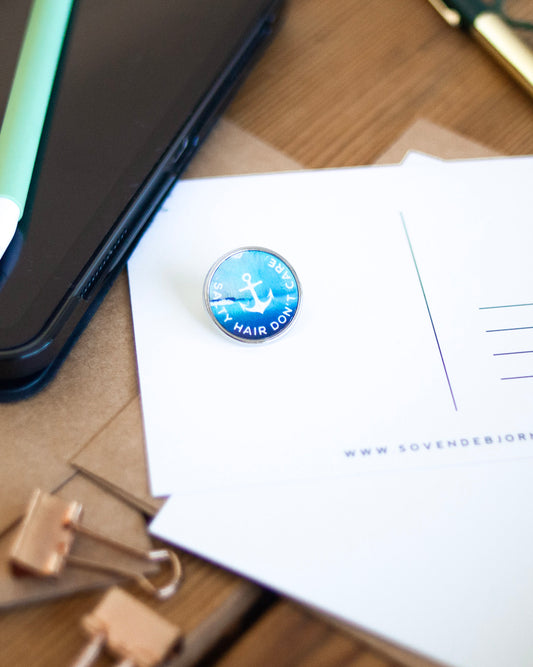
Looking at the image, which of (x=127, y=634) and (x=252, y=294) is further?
(x=252, y=294)

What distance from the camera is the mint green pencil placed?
0.45 m

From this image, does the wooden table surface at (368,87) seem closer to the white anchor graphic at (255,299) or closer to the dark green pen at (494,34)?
the dark green pen at (494,34)

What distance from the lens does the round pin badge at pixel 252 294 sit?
47 centimetres

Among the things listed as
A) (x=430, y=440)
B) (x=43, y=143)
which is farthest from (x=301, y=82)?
(x=430, y=440)

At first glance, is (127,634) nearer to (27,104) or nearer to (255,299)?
(255,299)

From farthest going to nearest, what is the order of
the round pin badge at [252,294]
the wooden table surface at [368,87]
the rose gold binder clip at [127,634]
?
the wooden table surface at [368,87], the round pin badge at [252,294], the rose gold binder clip at [127,634]

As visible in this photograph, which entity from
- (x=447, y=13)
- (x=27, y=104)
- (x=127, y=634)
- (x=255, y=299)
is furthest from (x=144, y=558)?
(x=447, y=13)

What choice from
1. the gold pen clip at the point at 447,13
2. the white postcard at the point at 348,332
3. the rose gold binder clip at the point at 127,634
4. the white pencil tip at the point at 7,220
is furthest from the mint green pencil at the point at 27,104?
the gold pen clip at the point at 447,13

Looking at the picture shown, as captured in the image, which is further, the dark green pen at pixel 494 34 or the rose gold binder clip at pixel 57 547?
the dark green pen at pixel 494 34

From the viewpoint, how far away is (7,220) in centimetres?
44

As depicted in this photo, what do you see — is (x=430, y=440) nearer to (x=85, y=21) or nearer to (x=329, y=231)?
(x=329, y=231)

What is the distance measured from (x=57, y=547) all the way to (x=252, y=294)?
0.71 feet

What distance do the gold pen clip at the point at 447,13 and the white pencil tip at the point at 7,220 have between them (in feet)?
1.48

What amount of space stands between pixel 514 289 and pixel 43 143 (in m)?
0.38
